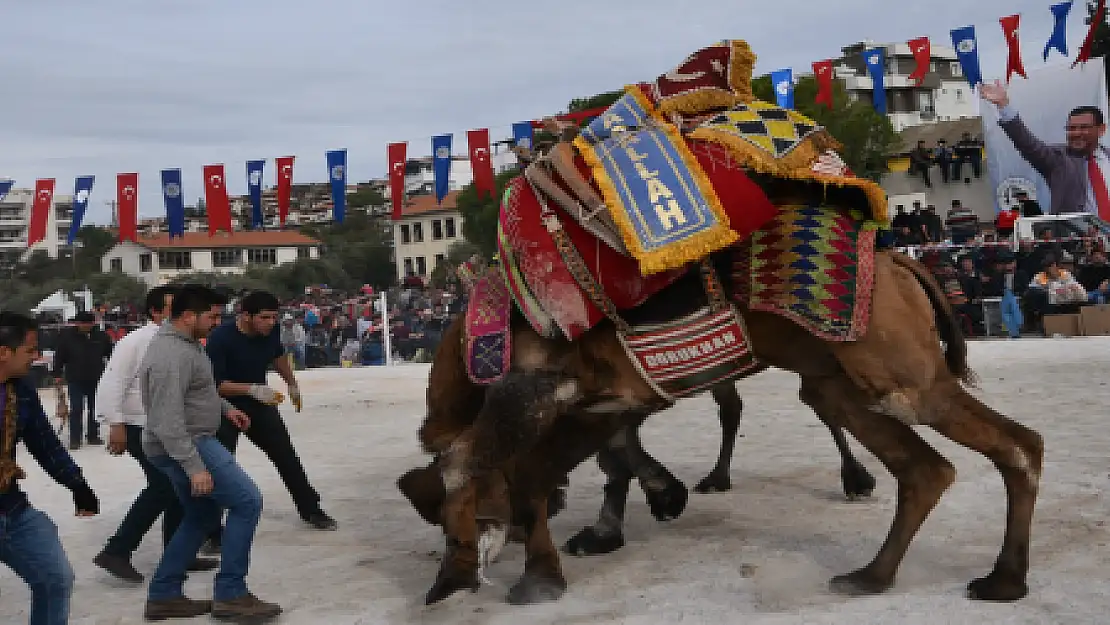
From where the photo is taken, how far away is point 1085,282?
679 inches

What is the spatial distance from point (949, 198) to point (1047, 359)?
75.4 feet

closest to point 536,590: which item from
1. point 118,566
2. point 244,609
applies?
point 244,609

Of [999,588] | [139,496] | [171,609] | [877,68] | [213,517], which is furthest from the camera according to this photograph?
[877,68]

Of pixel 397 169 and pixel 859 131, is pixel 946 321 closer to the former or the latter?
pixel 397 169

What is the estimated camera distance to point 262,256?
7969 centimetres

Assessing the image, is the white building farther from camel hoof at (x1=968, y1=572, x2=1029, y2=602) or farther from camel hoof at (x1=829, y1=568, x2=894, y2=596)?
camel hoof at (x1=968, y1=572, x2=1029, y2=602)

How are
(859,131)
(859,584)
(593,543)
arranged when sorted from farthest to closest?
(859,131) → (593,543) → (859,584)

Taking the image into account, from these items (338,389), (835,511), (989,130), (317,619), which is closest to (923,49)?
(989,130)

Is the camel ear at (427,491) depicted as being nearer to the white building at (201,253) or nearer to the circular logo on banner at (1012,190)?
the circular logo on banner at (1012,190)

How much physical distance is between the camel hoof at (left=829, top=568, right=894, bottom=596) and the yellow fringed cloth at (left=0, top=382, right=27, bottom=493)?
383 cm

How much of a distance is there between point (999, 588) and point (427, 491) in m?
2.99

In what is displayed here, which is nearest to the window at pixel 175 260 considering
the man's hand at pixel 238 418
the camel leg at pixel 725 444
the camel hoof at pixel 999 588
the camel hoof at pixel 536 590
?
the man's hand at pixel 238 418

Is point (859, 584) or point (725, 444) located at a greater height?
point (725, 444)

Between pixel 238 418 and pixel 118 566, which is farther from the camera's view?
pixel 238 418
